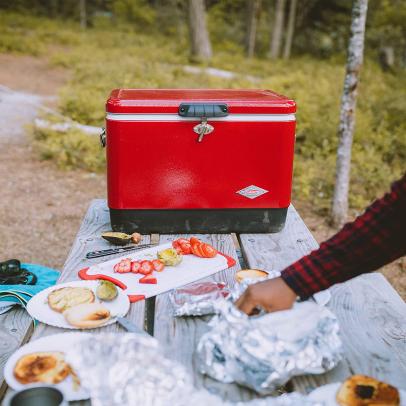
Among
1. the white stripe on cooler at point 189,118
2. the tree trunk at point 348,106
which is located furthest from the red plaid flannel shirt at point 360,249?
the tree trunk at point 348,106

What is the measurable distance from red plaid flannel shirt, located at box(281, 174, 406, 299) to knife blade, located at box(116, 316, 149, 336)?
1.53 ft

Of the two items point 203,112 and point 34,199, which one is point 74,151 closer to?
point 34,199

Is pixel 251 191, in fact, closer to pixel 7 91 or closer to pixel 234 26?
pixel 7 91

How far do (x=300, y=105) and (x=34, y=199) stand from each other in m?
4.91

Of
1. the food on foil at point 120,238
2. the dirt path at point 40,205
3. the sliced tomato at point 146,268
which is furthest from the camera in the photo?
the dirt path at point 40,205

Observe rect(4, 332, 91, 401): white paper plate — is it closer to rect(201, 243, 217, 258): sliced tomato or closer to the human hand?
the human hand

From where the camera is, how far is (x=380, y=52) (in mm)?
16766

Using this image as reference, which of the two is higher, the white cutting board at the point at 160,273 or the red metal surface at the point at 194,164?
the red metal surface at the point at 194,164

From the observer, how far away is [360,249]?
1466 mm

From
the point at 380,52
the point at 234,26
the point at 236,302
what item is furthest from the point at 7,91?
the point at 234,26

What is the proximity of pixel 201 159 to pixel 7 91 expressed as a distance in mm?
9066

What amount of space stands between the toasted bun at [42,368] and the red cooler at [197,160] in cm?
100

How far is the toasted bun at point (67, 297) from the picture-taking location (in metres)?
1.76

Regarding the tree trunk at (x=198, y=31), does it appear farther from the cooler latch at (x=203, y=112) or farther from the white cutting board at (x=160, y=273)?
the white cutting board at (x=160, y=273)
